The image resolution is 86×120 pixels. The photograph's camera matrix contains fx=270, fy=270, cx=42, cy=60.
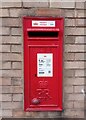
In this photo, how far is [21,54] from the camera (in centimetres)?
377

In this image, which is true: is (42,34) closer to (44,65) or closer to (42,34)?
(42,34)

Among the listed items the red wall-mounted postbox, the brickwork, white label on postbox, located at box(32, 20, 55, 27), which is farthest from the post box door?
white label on postbox, located at box(32, 20, 55, 27)

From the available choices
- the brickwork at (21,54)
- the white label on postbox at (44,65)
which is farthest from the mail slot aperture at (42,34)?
the white label on postbox at (44,65)

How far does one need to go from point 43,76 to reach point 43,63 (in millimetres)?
185

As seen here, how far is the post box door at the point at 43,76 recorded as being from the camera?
3682 mm

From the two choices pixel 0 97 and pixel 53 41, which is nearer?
pixel 53 41

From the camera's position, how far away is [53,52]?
3.69m

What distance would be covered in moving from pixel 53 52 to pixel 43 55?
0.14 meters

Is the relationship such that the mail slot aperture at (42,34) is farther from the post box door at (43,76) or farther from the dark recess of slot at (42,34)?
the post box door at (43,76)

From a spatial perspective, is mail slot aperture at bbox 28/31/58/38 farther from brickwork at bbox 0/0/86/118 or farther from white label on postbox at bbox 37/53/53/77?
white label on postbox at bbox 37/53/53/77

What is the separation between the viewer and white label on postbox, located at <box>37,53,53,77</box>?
145 inches

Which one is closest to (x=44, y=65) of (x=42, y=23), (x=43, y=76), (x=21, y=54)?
(x=43, y=76)

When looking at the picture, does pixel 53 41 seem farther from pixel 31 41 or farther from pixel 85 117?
pixel 85 117

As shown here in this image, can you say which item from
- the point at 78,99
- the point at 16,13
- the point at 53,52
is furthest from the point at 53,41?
the point at 78,99
